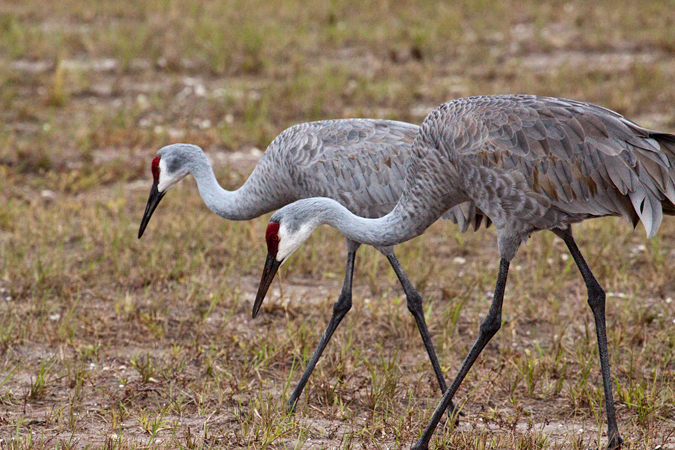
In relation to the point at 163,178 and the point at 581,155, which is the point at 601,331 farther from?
the point at 163,178

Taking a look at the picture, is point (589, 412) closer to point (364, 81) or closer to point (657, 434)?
point (657, 434)

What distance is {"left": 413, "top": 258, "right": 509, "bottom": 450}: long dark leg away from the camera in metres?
3.38

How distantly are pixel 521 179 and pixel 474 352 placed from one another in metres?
0.76

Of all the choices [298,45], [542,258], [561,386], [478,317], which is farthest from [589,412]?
[298,45]

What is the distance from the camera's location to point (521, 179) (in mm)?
3383

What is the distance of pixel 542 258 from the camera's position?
5203mm

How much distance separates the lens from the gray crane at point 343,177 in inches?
160

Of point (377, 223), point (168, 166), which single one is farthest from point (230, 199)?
point (377, 223)

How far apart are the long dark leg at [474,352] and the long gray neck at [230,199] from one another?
1.34 m

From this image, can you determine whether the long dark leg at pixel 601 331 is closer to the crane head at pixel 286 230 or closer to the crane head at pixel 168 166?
the crane head at pixel 286 230

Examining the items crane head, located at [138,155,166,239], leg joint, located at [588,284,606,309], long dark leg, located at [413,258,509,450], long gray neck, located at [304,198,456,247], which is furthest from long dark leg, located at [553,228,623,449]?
crane head, located at [138,155,166,239]

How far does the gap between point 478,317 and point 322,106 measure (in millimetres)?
3556

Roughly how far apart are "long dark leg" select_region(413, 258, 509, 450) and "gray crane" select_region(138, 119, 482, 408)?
0.38 meters

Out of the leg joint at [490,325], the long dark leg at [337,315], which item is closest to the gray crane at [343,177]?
the long dark leg at [337,315]
